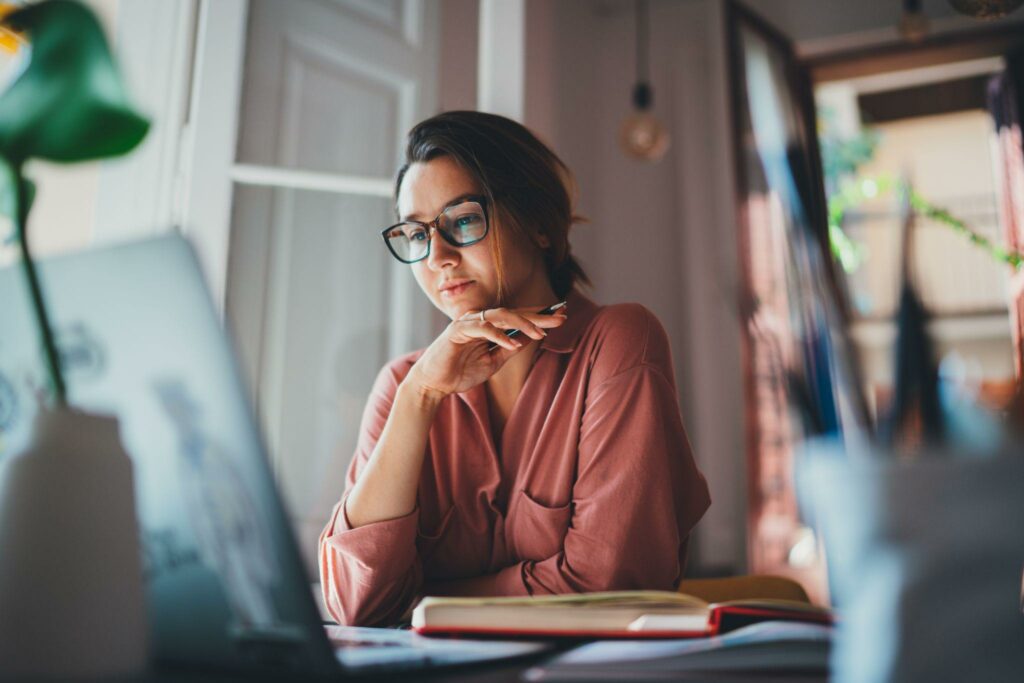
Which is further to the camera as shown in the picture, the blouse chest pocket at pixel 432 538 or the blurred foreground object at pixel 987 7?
the blurred foreground object at pixel 987 7

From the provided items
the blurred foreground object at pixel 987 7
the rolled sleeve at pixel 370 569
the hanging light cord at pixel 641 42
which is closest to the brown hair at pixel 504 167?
the rolled sleeve at pixel 370 569

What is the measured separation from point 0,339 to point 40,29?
0.17m

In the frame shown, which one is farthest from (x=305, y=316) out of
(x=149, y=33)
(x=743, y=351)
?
(x=743, y=351)

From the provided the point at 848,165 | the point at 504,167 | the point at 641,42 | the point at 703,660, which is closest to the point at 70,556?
the point at 703,660

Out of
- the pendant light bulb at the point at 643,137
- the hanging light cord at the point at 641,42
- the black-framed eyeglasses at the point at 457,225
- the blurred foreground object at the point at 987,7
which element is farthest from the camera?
the hanging light cord at the point at 641,42

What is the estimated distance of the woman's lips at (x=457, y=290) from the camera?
48.4 inches

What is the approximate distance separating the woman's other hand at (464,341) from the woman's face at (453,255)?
149 millimetres

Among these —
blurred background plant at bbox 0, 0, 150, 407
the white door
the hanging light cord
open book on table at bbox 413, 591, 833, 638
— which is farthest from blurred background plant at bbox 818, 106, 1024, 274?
blurred background plant at bbox 0, 0, 150, 407

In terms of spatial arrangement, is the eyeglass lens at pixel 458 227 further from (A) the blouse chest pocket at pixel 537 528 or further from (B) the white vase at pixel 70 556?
(B) the white vase at pixel 70 556

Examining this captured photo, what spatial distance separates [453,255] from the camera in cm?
120

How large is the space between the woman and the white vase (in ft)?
1.86

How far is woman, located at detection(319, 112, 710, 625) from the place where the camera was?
3.15 ft

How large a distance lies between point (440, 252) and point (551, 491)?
369 millimetres

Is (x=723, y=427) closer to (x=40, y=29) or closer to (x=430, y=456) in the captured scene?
(x=430, y=456)
